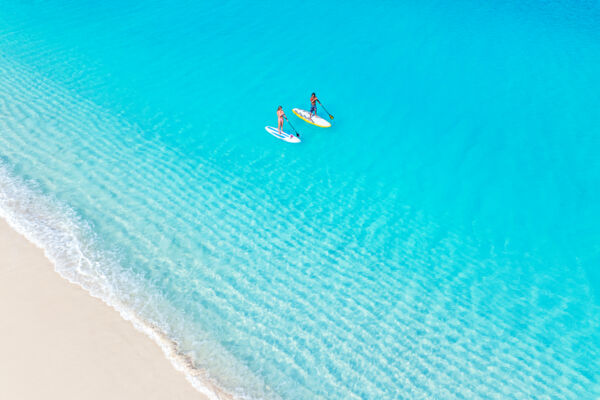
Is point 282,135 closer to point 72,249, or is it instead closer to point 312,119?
A: point 312,119

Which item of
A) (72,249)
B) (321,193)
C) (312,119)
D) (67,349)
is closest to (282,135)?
(312,119)

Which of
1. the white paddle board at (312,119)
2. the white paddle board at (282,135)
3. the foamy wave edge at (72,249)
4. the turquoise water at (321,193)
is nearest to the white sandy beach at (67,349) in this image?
the foamy wave edge at (72,249)

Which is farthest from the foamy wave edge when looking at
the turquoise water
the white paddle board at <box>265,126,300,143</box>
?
the white paddle board at <box>265,126,300,143</box>

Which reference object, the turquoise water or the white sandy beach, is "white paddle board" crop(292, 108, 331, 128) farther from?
the white sandy beach

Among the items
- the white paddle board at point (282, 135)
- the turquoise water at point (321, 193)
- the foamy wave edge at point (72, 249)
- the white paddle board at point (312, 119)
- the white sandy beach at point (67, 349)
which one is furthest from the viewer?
the white paddle board at point (312, 119)

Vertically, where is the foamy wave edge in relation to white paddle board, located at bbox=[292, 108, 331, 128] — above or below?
below

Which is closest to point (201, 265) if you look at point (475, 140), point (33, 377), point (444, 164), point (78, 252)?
point (78, 252)

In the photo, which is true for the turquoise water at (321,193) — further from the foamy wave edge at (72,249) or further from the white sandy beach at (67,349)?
the white sandy beach at (67,349)
